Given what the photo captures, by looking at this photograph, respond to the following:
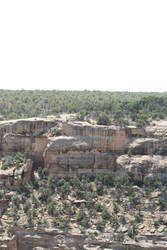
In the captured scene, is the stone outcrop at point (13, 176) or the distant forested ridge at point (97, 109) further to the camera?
the distant forested ridge at point (97, 109)

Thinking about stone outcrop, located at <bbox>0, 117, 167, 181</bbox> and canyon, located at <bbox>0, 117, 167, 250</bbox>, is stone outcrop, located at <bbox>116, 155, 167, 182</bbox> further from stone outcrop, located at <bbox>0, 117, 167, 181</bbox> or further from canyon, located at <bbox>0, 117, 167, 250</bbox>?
stone outcrop, located at <bbox>0, 117, 167, 181</bbox>

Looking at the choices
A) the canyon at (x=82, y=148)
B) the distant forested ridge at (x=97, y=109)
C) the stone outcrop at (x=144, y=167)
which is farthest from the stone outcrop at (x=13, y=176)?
the stone outcrop at (x=144, y=167)

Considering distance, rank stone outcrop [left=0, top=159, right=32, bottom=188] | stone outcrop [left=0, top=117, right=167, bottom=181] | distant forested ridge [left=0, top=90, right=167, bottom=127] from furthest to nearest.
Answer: distant forested ridge [left=0, top=90, right=167, bottom=127]
stone outcrop [left=0, top=117, right=167, bottom=181]
stone outcrop [left=0, top=159, right=32, bottom=188]

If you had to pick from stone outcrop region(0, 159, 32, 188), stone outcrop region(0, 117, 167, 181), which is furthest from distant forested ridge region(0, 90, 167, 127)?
stone outcrop region(0, 159, 32, 188)

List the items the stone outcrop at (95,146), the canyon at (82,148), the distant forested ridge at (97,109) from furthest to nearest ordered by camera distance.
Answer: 1. the distant forested ridge at (97,109)
2. the stone outcrop at (95,146)
3. the canyon at (82,148)

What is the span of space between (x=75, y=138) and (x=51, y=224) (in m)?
11.5

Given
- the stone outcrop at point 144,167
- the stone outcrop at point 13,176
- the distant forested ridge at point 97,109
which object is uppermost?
the distant forested ridge at point 97,109

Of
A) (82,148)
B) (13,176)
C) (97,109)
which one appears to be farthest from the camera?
(97,109)

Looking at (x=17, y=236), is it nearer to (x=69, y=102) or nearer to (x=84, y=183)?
(x=84, y=183)

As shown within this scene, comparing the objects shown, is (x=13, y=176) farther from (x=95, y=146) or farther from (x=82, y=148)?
(x=95, y=146)

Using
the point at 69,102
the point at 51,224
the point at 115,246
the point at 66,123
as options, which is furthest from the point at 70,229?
the point at 69,102

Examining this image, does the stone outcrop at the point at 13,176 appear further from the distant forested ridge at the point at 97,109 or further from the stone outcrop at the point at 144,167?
the stone outcrop at the point at 144,167

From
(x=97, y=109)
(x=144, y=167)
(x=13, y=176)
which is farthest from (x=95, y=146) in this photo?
(x=13, y=176)

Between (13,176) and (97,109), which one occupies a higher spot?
(97,109)
